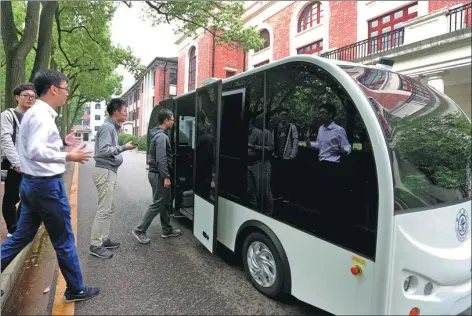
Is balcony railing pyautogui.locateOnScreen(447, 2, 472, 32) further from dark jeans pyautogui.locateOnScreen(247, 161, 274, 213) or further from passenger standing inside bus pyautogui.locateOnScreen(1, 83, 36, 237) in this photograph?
passenger standing inside bus pyautogui.locateOnScreen(1, 83, 36, 237)

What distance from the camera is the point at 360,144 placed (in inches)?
90.7

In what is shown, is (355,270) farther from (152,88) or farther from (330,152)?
(152,88)

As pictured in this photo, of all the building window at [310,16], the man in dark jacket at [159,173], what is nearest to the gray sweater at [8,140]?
the man in dark jacket at [159,173]

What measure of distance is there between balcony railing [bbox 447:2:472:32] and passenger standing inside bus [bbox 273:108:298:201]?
9.50 metres

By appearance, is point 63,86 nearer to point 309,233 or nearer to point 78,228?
point 309,233

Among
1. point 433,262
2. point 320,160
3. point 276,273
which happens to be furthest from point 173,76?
point 433,262

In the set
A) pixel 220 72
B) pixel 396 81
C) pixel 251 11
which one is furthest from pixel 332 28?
pixel 396 81

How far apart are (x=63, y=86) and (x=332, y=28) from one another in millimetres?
15873

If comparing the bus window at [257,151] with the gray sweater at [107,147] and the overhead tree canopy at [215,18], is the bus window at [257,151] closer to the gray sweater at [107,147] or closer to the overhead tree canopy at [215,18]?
the gray sweater at [107,147]

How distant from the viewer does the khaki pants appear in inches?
160

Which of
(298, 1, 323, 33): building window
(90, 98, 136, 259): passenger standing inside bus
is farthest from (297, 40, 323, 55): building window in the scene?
(90, 98, 136, 259): passenger standing inside bus

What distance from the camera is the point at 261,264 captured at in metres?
3.25

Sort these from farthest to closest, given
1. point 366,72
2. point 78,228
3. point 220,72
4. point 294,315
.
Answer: point 220,72
point 78,228
point 294,315
point 366,72

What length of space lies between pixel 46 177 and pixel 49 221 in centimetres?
38
